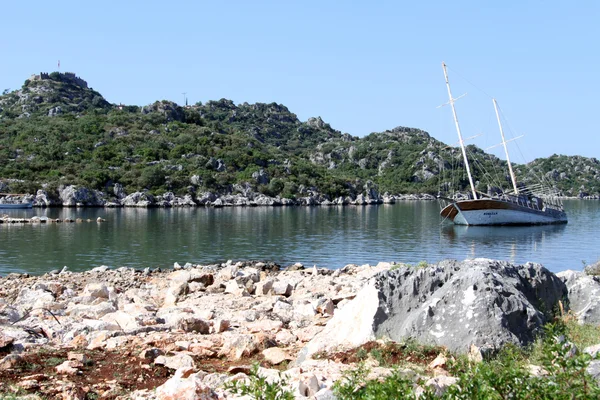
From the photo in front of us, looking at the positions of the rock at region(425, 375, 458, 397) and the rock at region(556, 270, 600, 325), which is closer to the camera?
the rock at region(425, 375, 458, 397)

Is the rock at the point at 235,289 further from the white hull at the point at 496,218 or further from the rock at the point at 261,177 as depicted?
the rock at the point at 261,177

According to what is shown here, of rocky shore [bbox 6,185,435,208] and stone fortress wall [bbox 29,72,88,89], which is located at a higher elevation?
stone fortress wall [bbox 29,72,88,89]

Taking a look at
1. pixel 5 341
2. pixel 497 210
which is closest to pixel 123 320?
pixel 5 341

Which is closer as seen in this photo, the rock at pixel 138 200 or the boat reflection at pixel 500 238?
the boat reflection at pixel 500 238

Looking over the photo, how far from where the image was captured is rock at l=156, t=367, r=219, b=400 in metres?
5.88

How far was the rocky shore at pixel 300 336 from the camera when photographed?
682cm

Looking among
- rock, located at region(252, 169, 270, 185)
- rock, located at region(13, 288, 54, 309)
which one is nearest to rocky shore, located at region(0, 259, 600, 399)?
rock, located at region(13, 288, 54, 309)

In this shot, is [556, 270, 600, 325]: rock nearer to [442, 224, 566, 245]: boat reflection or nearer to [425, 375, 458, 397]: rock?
[425, 375, 458, 397]: rock

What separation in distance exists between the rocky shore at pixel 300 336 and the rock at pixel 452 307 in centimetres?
2

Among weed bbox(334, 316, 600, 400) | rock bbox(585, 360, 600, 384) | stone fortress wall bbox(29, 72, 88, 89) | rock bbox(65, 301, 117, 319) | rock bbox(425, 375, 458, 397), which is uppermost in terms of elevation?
stone fortress wall bbox(29, 72, 88, 89)

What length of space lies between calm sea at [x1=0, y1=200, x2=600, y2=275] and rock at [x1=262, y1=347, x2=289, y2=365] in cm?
2122

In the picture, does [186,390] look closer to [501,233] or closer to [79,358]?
[79,358]

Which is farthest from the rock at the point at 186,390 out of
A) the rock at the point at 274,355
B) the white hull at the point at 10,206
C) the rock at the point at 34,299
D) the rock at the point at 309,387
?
the white hull at the point at 10,206

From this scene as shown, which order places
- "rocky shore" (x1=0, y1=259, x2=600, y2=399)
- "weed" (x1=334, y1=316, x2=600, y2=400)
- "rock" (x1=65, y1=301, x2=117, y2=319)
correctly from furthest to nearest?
1. "rock" (x1=65, y1=301, x2=117, y2=319)
2. "rocky shore" (x1=0, y1=259, x2=600, y2=399)
3. "weed" (x1=334, y1=316, x2=600, y2=400)
